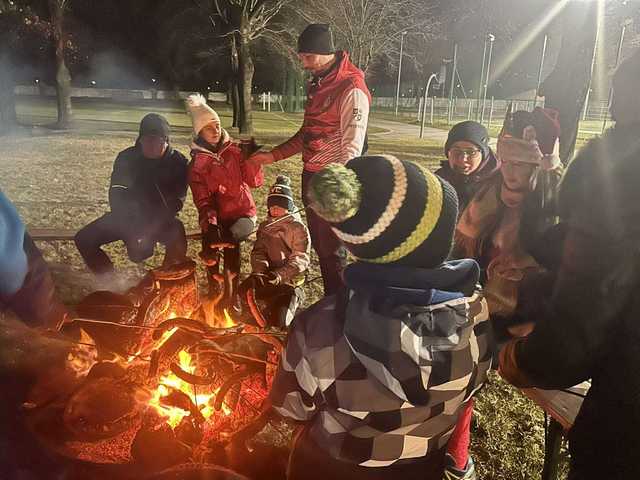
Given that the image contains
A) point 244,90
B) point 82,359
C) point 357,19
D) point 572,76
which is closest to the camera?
point 82,359

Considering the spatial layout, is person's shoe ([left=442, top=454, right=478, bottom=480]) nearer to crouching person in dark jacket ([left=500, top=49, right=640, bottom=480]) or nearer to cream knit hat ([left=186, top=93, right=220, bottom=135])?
crouching person in dark jacket ([left=500, top=49, right=640, bottom=480])

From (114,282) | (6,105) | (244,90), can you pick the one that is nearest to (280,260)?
(114,282)

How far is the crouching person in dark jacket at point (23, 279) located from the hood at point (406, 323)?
5.81 feet

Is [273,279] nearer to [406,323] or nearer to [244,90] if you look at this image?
[406,323]

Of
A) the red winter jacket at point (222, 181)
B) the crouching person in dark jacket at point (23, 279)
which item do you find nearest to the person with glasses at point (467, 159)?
the red winter jacket at point (222, 181)

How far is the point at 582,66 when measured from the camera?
7.41 m

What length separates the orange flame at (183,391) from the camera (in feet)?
9.78

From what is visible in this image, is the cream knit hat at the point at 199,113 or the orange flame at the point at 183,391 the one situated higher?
the cream knit hat at the point at 199,113

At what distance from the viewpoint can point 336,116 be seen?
3.99 metres

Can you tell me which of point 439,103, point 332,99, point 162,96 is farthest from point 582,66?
point 162,96

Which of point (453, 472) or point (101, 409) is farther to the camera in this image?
point (101, 409)

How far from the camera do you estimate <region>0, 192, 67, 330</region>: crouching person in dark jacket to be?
7.91ft

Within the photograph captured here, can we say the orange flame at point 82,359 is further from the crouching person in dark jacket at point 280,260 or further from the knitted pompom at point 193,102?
the knitted pompom at point 193,102

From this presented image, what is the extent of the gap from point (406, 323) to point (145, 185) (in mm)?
4040
